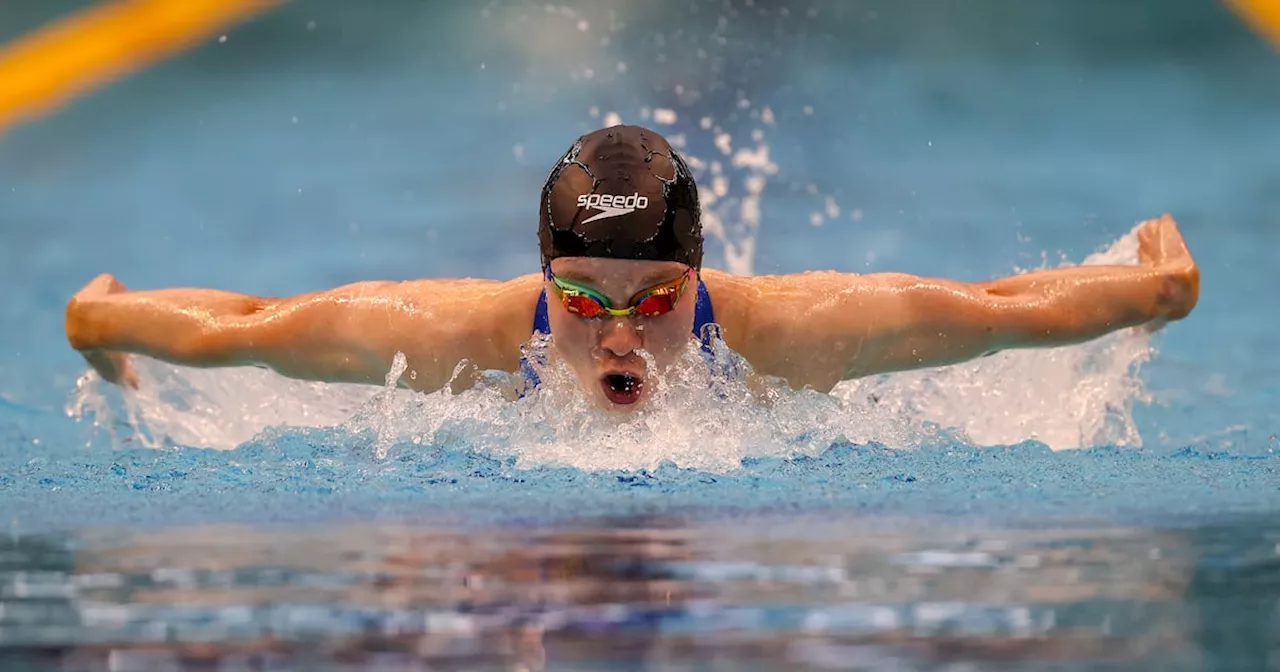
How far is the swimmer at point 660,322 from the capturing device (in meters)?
3.23

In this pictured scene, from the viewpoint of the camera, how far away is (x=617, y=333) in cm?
312

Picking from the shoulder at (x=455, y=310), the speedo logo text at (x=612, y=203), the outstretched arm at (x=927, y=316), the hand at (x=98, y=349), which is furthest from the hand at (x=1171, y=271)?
the hand at (x=98, y=349)

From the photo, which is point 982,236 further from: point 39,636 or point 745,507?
point 39,636

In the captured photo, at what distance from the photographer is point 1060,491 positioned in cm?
277

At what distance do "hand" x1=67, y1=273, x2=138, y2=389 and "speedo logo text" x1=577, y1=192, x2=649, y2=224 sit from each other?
1.36 meters

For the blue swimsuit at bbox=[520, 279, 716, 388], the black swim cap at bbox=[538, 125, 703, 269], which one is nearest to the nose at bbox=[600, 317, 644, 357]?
the black swim cap at bbox=[538, 125, 703, 269]

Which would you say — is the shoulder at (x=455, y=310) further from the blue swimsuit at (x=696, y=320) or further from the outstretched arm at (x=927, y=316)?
the outstretched arm at (x=927, y=316)

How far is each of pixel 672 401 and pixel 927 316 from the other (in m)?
0.67

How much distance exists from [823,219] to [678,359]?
3.64 metres

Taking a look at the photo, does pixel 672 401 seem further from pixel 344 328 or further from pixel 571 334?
pixel 344 328

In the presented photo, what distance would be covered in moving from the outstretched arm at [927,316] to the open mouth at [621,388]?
1.19 feet

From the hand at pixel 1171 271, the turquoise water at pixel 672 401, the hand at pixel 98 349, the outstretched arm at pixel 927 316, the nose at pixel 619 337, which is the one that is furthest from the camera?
the hand at pixel 98 349

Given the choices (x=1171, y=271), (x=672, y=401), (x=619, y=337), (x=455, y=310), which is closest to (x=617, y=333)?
(x=619, y=337)

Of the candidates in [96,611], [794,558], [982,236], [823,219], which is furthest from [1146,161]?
[96,611]
